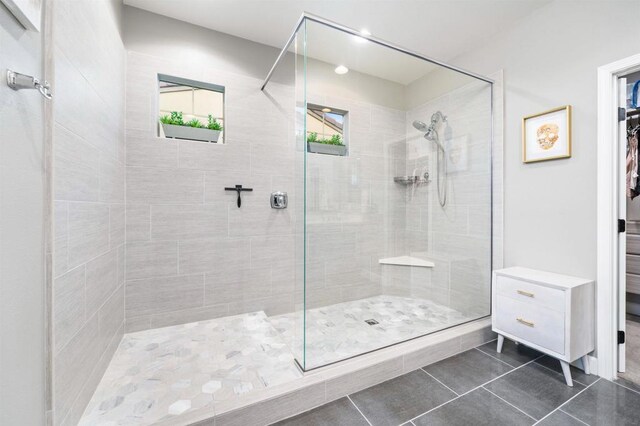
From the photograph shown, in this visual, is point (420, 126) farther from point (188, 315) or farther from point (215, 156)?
point (188, 315)

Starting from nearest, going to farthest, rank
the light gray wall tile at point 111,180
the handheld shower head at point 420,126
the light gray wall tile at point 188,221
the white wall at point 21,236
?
the white wall at point 21,236 → the light gray wall tile at point 111,180 → the light gray wall tile at point 188,221 → the handheld shower head at point 420,126

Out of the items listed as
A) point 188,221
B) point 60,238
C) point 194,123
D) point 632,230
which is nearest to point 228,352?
point 188,221

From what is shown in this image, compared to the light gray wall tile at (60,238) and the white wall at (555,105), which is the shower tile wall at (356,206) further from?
the light gray wall tile at (60,238)

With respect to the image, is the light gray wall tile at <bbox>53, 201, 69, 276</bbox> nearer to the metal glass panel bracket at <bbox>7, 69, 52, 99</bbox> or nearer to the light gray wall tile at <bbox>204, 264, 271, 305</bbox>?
the metal glass panel bracket at <bbox>7, 69, 52, 99</bbox>

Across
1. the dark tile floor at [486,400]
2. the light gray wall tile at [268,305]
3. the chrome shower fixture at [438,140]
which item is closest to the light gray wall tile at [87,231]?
the light gray wall tile at [268,305]

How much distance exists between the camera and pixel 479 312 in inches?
92.4

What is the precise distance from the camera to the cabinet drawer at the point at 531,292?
1688mm

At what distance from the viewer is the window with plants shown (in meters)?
1.76

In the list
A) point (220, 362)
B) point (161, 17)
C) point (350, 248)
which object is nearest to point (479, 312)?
point (350, 248)

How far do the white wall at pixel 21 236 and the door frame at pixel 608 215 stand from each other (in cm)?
285

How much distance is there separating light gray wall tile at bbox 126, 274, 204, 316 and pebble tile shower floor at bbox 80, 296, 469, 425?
17cm

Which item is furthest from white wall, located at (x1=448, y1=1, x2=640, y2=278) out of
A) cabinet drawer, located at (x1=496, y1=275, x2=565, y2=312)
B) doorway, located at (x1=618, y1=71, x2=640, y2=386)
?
doorway, located at (x1=618, y1=71, x2=640, y2=386)

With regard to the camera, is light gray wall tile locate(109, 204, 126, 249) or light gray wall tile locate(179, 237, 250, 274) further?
light gray wall tile locate(179, 237, 250, 274)

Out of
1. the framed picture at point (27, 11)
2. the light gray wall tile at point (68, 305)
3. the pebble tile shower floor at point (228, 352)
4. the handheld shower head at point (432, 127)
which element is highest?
the handheld shower head at point (432, 127)
